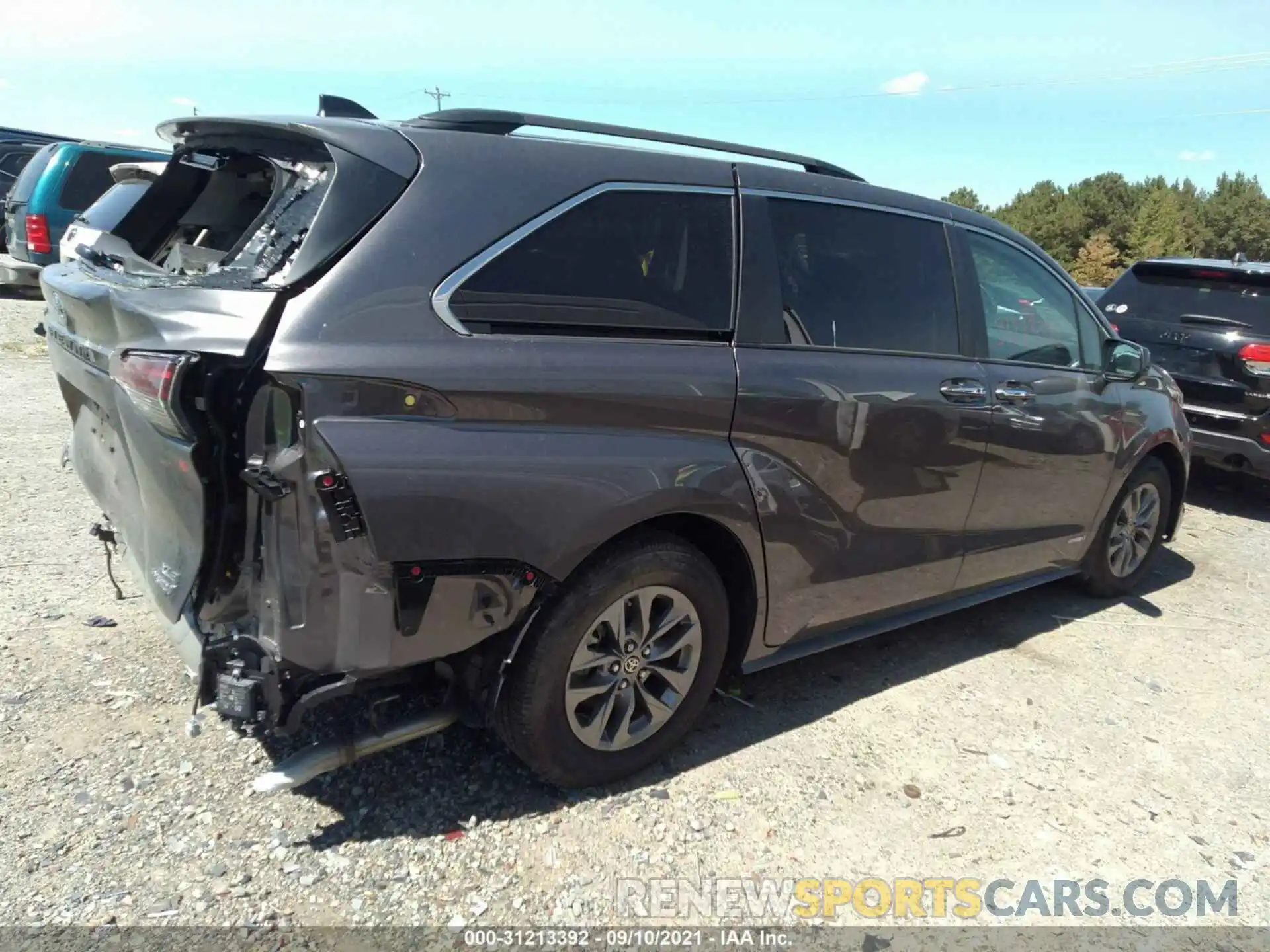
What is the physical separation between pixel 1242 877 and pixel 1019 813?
25.7 inches

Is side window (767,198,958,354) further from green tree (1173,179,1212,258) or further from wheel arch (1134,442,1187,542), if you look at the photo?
green tree (1173,179,1212,258)

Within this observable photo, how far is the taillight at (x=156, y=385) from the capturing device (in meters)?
2.23

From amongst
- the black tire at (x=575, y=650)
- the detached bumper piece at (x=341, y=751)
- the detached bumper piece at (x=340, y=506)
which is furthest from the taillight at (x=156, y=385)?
the black tire at (x=575, y=650)

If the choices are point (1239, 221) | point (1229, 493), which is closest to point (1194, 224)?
point (1239, 221)

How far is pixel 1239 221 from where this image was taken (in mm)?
60344

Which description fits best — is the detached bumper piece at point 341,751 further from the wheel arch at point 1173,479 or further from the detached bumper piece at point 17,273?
the detached bumper piece at point 17,273

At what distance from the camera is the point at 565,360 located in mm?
2625

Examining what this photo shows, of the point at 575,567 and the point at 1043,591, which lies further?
the point at 1043,591

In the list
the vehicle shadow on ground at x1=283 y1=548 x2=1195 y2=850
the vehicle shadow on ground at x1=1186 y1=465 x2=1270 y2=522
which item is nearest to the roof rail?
the vehicle shadow on ground at x1=283 y1=548 x2=1195 y2=850

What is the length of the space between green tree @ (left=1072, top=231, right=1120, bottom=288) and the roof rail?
188 ft

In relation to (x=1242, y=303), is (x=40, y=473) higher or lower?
lower

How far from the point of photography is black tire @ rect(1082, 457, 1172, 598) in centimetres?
491

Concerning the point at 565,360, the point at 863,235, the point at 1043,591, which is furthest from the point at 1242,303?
the point at 565,360

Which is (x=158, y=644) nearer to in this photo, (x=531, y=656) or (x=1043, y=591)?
(x=531, y=656)
